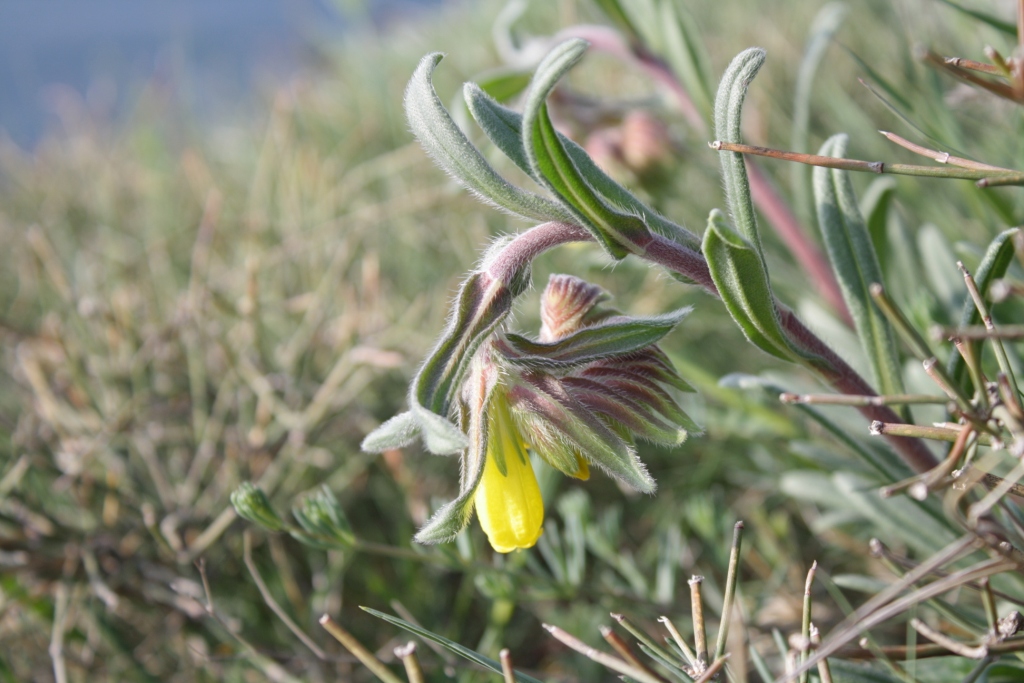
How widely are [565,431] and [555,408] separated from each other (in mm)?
23

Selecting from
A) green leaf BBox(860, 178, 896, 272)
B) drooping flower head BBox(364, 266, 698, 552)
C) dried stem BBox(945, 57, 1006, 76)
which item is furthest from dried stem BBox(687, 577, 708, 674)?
green leaf BBox(860, 178, 896, 272)

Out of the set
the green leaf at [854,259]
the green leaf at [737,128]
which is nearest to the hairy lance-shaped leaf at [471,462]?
the green leaf at [737,128]

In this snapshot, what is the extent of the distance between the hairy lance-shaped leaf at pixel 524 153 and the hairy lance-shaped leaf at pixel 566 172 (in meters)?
0.02

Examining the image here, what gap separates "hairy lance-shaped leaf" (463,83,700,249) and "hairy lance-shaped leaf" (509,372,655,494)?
18 cm

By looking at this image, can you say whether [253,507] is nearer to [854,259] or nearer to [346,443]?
[854,259]

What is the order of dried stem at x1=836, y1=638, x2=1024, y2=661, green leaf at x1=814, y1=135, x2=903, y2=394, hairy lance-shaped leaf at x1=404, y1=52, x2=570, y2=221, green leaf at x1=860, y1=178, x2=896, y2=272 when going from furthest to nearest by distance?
1. green leaf at x1=860, y1=178, x2=896, y2=272
2. green leaf at x1=814, y1=135, x2=903, y2=394
3. hairy lance-shaped leaf at x1=404, y1=52, x2=570, y2=221
4. dried stem at x1=836, y1=638, x2=1024, y2=661

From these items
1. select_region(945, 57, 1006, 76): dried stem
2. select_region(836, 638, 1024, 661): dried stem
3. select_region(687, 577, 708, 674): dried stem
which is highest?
select_region(945, 57, 1006, 76): dried stem

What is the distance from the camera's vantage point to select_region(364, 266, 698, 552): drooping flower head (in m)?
0.71

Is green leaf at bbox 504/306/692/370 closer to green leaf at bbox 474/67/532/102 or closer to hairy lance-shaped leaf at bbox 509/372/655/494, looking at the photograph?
hairy lance-shaped leaf at bbox 509/372/655/494

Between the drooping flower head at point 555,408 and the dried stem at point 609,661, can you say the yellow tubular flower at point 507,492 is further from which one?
the dried stem at point 609,661

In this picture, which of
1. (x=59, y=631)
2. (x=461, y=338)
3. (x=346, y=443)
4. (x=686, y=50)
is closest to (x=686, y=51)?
(x=686, y=50)

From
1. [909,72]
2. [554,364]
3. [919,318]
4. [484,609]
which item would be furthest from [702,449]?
[554,364]

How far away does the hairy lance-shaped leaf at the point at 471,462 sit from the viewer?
69 centimetres

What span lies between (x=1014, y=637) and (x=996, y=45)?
3.38 feet
